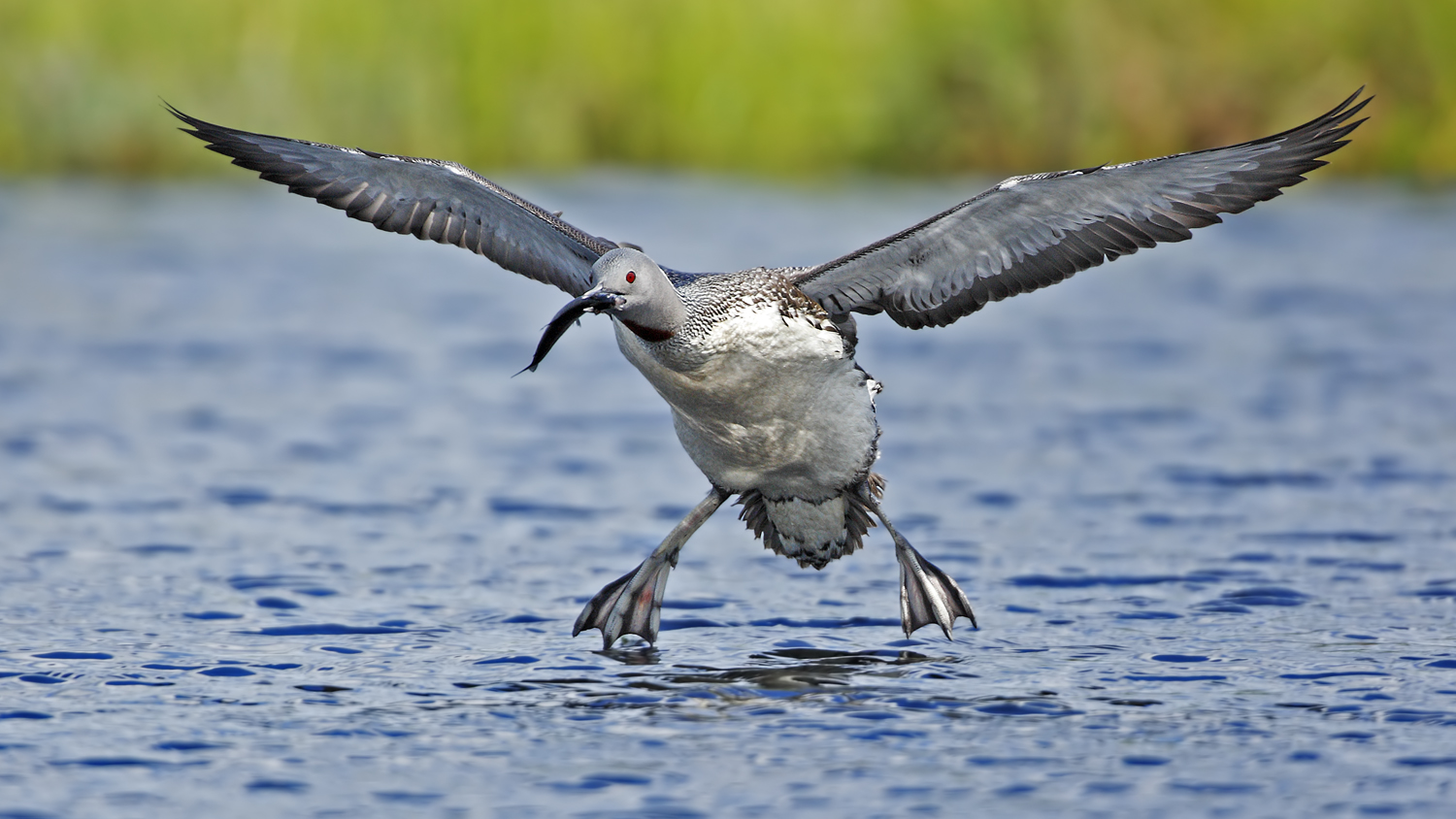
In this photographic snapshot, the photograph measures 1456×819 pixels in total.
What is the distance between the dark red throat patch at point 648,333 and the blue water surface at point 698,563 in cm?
129

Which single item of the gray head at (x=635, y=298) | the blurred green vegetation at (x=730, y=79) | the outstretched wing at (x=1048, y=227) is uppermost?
the blurred green vegetation at (x=730, y=79)

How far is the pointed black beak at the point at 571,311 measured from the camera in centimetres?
640

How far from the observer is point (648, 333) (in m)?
7.06

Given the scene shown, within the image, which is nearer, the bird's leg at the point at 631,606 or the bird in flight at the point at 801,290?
the bird in flight at the point at 801,290

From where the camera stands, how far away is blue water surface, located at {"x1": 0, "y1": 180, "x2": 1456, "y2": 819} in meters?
5.89

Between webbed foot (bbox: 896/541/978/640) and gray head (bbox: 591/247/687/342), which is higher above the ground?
gray head (bbox: 591/247/687/342)

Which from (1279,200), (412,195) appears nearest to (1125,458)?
(412,195)

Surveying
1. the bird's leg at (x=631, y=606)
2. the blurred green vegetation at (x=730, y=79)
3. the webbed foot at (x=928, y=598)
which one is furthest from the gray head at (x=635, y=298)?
the blurred green vegetation at (x=730, y=79)

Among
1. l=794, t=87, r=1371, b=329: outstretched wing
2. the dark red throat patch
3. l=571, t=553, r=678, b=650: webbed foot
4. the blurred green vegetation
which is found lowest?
l=571, t=553, r=678, b=650: webbed foot

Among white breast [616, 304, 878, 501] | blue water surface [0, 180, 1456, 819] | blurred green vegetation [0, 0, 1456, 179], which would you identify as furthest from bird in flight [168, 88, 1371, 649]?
blurred green vegetation [0, 0, 1456, 179]

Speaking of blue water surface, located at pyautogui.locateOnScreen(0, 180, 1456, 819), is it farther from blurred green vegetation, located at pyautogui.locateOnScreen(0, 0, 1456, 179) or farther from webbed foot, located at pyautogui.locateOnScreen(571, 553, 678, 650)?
blurred green vegetation, located at pyautogui.locateOnScreen(0, 0, 1456, 179)

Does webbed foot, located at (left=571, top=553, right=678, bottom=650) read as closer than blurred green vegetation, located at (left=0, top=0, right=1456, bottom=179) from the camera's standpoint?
Yes

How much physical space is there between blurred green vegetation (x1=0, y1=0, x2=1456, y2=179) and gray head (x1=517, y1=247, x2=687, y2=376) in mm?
12410

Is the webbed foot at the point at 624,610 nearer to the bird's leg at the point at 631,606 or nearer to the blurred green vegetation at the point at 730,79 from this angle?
the bird's leg at the point at 631,606
